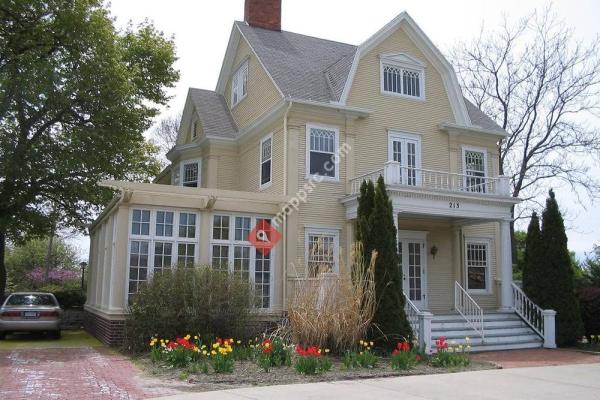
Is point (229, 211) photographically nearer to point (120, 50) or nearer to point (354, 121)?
point (354, 121)

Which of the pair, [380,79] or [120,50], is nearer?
[380,79]

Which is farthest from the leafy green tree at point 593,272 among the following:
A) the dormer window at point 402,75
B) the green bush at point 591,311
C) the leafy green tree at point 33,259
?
the leafy green tree at point 33,259

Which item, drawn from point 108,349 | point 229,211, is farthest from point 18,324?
point 229,211

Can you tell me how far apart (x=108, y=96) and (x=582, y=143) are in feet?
70.6

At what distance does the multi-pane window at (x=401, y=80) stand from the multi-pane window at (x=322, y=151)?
2.83 meters

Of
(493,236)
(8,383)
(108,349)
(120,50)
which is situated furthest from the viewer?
(120,50)

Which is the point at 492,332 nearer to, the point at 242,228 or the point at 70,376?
the point at 242,228

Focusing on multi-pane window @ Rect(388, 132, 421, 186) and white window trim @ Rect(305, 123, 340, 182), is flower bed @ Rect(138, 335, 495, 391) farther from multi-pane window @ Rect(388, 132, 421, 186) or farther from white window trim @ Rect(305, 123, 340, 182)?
multi-pane window @ Rect(388, 132, 421, 186)

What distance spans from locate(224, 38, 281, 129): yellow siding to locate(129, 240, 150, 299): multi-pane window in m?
6.49

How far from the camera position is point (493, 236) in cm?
2020

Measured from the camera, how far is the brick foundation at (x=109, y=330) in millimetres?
13797

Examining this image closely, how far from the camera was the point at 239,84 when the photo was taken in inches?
850

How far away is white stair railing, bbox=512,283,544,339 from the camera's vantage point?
16.6 metres

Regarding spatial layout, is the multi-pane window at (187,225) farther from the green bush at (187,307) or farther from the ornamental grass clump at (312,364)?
the ornamental grass clump at (312,364)
